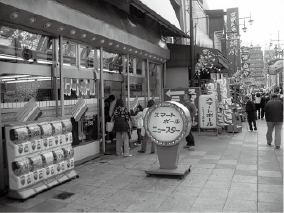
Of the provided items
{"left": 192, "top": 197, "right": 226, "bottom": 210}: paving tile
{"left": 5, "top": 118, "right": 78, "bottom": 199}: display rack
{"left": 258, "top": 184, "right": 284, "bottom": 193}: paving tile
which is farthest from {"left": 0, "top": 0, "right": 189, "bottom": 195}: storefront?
{"left": 258, "top": 184, "right": 284, "bottom": 193}: paving tile

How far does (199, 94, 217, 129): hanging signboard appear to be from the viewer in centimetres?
1254

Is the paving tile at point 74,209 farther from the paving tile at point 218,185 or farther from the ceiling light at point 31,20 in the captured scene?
the ceiling light at point 31,20

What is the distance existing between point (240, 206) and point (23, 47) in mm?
5160

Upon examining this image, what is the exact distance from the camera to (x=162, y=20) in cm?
1073

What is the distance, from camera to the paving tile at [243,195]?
16.5 feet

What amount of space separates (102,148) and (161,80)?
661 centimetres

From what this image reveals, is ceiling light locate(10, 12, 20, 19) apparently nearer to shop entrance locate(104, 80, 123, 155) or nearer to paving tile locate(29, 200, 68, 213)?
paving tile locate(29, 200, 68, 213)

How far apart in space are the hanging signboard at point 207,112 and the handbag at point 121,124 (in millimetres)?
5257

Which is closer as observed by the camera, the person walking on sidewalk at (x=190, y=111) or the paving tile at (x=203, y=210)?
the paving tile at (x=203, y=210)

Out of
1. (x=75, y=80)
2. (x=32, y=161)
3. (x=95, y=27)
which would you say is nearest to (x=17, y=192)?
(x=32, y=161)

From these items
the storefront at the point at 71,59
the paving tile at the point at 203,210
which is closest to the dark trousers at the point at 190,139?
the storefront at the point at 71,59

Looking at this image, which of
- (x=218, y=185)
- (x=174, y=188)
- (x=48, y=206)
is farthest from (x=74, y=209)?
(x=218, y=185)

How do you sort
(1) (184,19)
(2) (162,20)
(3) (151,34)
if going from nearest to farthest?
(2) (162,20), (3) (151,34), (1) (184,19)

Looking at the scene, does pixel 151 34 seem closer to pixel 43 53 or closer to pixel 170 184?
pixel 43 53
